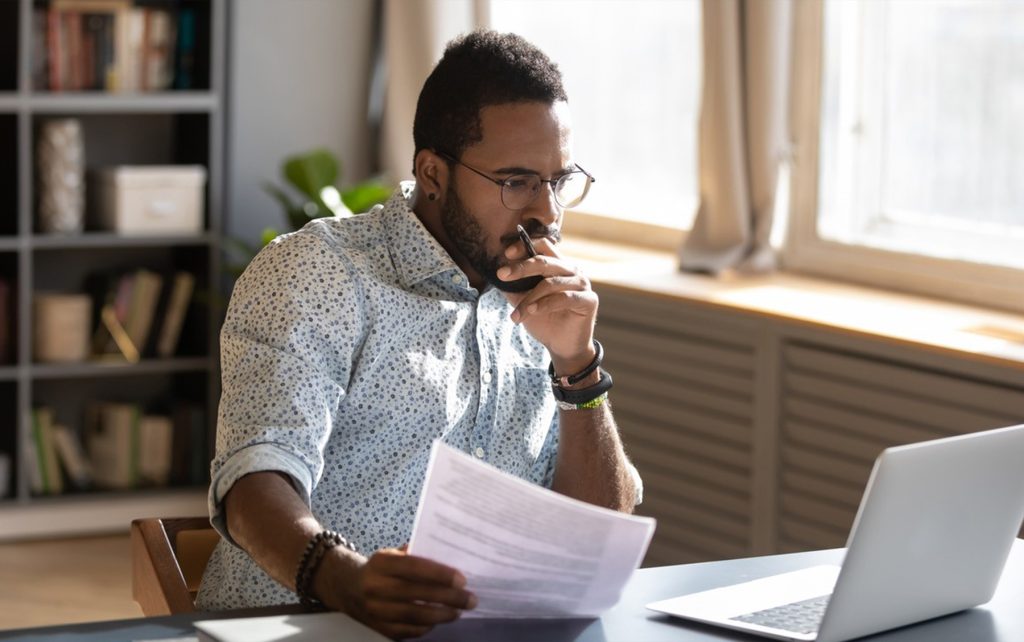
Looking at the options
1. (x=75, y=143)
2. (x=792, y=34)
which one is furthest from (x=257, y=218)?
(x=792, y=34)

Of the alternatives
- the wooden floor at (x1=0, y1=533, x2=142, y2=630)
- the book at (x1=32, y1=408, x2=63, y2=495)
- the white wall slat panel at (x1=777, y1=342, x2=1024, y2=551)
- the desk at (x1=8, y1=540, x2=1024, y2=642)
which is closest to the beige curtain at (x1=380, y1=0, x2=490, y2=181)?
the book at (x1=32, y1=408, x2=63, y2=495)

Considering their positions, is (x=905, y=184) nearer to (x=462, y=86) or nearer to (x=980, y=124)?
(x=980, y=124)

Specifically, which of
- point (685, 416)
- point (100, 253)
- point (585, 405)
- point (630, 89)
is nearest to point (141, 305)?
point (100, 253)

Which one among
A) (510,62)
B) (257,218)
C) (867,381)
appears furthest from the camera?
(257,218)

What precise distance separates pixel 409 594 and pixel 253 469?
34cm

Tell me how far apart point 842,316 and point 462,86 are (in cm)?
156

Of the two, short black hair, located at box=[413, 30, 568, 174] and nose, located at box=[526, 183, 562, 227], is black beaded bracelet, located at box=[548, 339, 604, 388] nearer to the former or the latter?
nose, located at box=[526, 183, 562, 227]

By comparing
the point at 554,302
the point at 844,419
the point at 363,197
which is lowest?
the point at 844,419

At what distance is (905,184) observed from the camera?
3561 millimetres

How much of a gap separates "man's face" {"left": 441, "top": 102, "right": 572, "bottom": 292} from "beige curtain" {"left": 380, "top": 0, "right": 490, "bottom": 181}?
2.38m

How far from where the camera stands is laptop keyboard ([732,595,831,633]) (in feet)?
4.89

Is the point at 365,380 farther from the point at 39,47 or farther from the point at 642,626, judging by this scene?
the point at 39,47

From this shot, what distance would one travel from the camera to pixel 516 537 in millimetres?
1301

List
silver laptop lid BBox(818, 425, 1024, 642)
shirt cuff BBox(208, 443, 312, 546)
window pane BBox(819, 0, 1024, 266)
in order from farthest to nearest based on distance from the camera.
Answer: window pane BBox(819, 0, 1024, 266) → shirt cuff BBox(208, 443, 312, 546) → silver laptop lid BBox(818, 425, 1024, 642)
